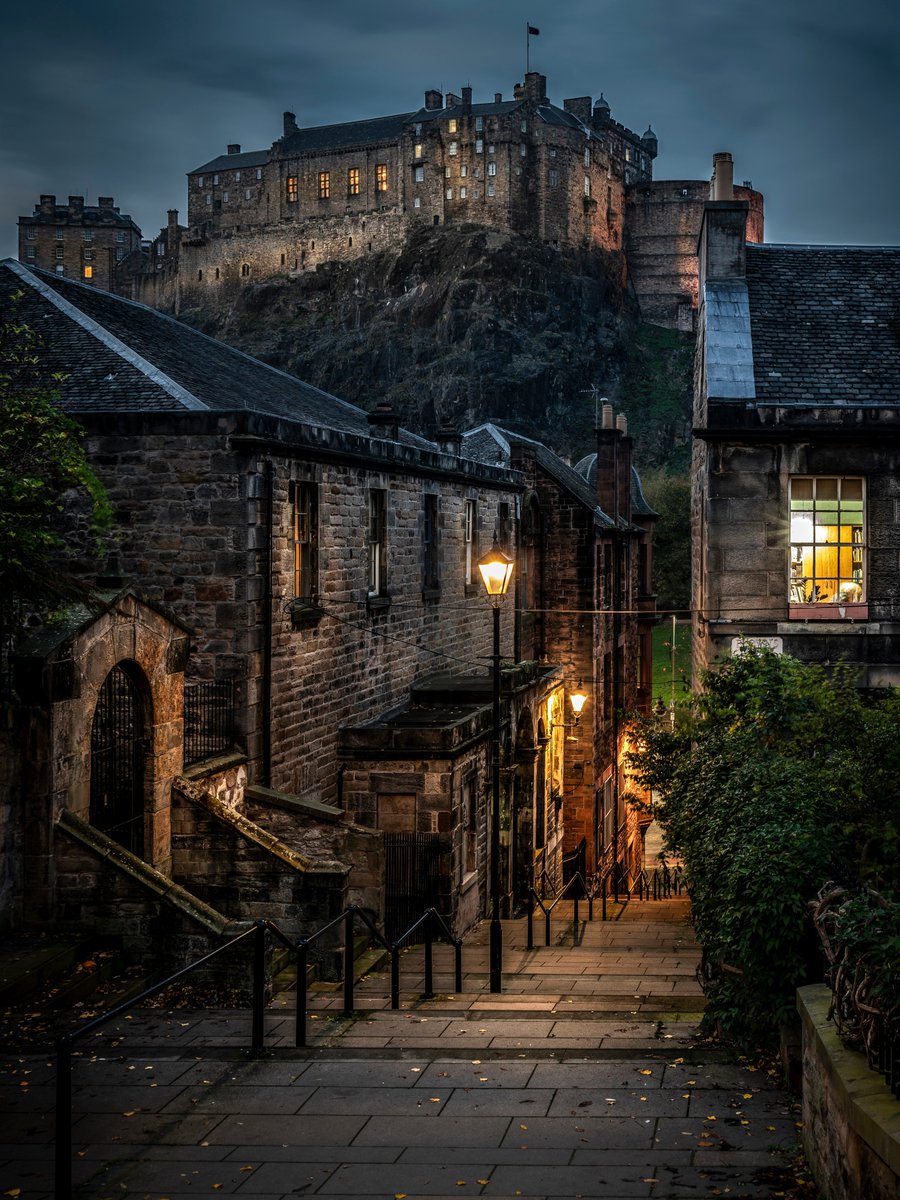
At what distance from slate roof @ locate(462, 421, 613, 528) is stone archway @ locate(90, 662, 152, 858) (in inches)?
837

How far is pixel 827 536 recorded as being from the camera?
18766 millimetres

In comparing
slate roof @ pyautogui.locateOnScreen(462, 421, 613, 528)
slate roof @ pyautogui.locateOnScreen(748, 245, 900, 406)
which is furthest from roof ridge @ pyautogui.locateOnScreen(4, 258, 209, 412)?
slate roof @ pyautogui.locateOnScreen(462, 421, 613, 528)

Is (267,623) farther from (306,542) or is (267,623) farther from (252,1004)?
(252,1004)

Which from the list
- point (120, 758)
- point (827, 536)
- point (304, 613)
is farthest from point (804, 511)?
point (120, 758)

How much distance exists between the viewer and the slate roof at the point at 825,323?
62.6 feet

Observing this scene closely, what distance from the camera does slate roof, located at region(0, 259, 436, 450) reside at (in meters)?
16.2

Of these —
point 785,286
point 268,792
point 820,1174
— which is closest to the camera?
point 820,1174

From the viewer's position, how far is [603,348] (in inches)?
4193

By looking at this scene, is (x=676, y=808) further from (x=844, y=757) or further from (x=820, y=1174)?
(x=820, y=1174)

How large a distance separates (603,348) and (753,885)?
330 ft

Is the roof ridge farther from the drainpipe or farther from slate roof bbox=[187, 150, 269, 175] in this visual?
slate roof bbox=[187, 150, 269, 175]

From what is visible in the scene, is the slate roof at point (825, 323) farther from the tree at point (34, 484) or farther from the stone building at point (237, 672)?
the tree at point (34, 484)

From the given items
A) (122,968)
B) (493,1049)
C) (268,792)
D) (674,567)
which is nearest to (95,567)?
(268,792)

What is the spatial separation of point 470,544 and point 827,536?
9.57m
